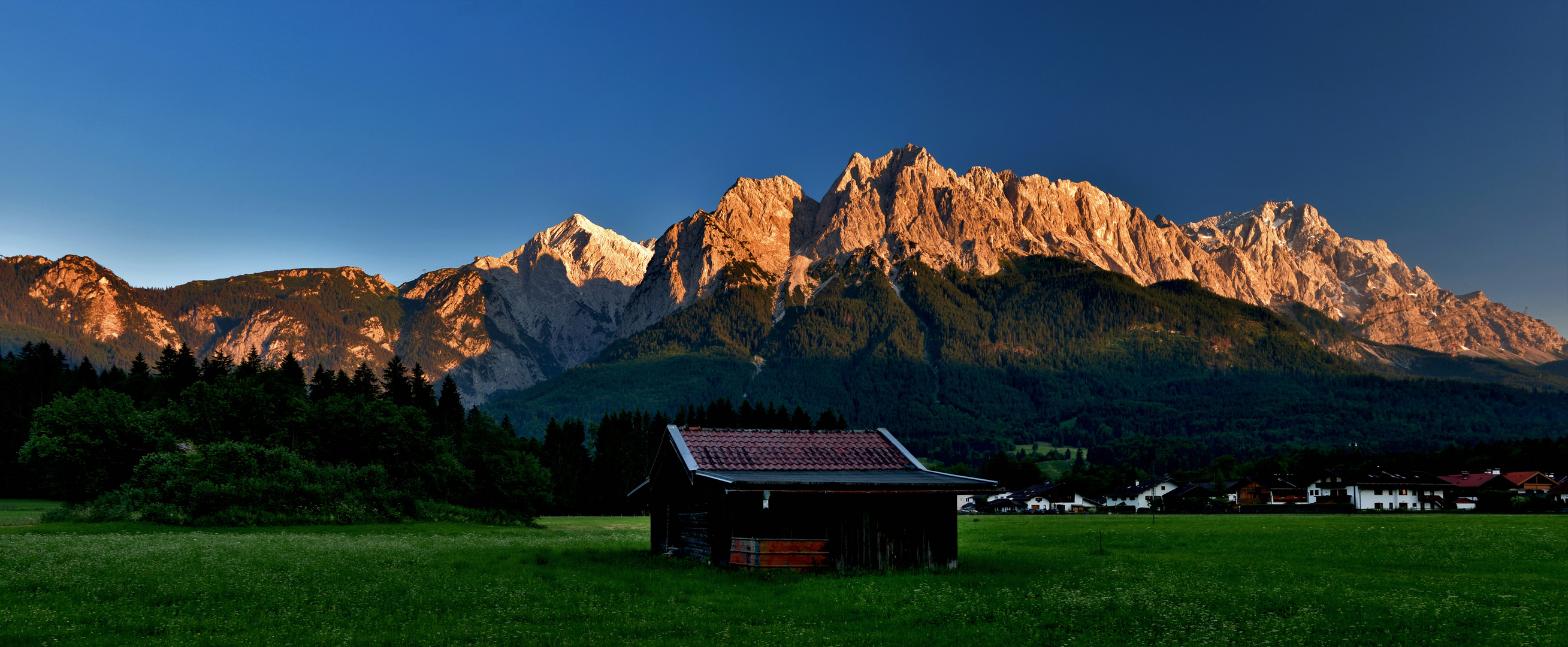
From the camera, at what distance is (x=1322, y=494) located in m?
142

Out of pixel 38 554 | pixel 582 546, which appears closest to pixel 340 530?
pixel 582 546

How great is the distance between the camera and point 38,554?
29.8 m

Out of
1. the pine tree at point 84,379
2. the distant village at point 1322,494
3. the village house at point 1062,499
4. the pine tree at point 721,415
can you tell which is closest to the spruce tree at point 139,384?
the pine tree at point 84,379

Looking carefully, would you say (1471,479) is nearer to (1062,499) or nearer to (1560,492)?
(1560,492)

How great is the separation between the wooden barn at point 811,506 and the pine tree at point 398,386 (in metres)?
82.4

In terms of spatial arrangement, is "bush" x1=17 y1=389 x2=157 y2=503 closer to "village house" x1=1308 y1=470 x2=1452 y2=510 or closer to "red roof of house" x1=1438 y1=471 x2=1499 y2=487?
"village house" x1=1308 y1=470 x2=1452 y2=510

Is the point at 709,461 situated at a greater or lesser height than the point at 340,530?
greater

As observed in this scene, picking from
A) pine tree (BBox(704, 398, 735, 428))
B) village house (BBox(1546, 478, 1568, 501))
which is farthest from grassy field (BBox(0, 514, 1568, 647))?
pine tree (BBox(704, 398, 735, 428))

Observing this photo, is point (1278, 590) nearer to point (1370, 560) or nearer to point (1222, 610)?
point (1222, 610)

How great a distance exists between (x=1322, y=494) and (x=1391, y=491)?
10.3 m

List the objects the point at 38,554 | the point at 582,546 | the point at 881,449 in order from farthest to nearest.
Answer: the point at 582,546, the point at 881,449, the point at 38,554

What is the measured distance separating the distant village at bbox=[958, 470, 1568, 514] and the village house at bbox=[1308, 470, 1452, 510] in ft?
0.29

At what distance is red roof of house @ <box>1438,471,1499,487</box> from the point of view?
135 meters

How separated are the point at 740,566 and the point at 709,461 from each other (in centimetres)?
447
